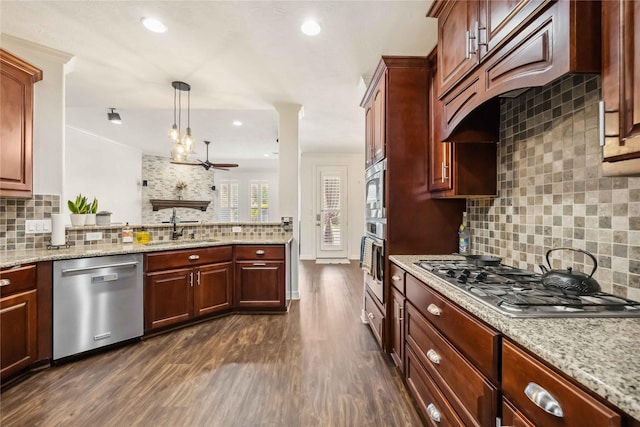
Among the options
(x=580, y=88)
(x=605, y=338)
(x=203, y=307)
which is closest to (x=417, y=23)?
(x=580, y=88)

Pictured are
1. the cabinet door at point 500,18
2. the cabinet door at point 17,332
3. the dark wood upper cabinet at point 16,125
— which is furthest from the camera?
the dark wood upper cabinet at point 16,125

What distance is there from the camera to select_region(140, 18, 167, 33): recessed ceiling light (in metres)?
2.19

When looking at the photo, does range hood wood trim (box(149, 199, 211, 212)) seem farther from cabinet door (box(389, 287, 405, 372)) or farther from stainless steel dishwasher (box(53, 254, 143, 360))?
cabinet door (box(389, 287, 405, 372))

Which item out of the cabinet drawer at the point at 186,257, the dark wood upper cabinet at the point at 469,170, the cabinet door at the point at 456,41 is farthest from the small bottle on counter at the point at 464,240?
the cabinet drawer at the point at 186,257

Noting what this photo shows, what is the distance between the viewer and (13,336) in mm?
1908

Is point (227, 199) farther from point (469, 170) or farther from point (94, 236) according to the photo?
point (469, 170)

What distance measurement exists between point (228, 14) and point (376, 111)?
4.61ft

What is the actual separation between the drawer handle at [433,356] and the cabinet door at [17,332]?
270cm

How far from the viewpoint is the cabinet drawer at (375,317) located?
7.56ft

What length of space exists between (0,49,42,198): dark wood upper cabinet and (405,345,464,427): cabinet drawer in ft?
10.3

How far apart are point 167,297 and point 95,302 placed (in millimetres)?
569

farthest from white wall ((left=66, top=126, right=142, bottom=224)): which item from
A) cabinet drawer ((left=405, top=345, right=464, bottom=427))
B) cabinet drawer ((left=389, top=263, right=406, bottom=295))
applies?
cabinet drawer ((left=405, top=345, right=464, bottom=427))

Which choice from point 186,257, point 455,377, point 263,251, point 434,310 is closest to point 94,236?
point 186,257

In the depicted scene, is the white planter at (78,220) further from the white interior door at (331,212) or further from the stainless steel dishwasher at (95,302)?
the white interior door at (331,212)
